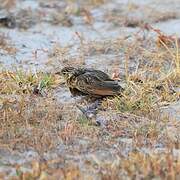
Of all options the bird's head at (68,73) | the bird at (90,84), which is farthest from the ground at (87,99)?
the bird's head at (68,73)

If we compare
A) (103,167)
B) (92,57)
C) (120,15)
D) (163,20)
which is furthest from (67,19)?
(103,167)

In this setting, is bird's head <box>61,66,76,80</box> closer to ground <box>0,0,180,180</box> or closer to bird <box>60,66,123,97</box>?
bird <box>60,66,123,97</box>

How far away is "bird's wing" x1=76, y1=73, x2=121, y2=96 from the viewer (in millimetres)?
4969

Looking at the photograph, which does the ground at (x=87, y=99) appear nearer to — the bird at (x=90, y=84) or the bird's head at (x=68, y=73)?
the bird at (x=90, y=84)

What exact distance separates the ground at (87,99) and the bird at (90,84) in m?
0.07

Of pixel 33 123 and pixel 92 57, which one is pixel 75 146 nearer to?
pixel 33 123

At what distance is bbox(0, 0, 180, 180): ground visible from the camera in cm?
375

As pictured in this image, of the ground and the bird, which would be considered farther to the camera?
the bird

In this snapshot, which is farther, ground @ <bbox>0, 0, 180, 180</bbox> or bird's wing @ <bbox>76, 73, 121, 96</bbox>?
bird's wing @ <bbox>76, 73, 121, 96</bbox>

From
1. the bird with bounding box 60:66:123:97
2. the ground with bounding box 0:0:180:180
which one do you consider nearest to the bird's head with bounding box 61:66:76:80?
the bird with bounding box 60:66:123:97

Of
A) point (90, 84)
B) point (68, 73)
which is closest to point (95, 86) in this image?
point (90, 84)

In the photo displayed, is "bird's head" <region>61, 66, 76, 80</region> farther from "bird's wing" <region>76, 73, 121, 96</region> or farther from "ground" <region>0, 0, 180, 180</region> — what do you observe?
"ground" <region>0, 0, 180, 180</region>

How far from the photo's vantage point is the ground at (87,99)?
3752 millimetres

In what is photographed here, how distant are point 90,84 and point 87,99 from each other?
0.14m
